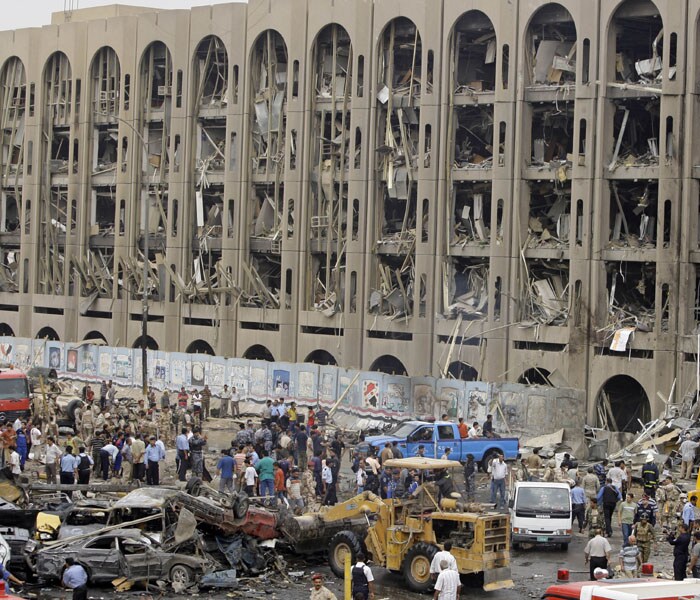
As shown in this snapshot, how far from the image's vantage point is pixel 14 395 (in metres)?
47.7

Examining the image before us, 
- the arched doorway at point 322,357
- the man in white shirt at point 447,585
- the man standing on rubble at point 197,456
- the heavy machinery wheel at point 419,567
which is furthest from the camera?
the arched doorway at point 322,357

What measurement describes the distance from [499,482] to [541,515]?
355 cm

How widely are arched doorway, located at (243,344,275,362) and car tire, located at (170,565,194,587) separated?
3624cm

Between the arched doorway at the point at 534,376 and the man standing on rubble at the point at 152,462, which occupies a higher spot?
the arched doorway at the point at 534,376

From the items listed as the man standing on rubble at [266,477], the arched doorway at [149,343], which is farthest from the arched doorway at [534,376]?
Result: the arched doorway at [149,343]

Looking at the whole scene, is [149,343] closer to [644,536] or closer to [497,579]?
[644,536]

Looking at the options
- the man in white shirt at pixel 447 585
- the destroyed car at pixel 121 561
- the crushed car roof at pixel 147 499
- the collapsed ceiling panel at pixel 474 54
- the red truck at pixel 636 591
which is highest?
the collapsed ceiling panel at pixel 474 54

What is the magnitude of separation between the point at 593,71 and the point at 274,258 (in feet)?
59.0

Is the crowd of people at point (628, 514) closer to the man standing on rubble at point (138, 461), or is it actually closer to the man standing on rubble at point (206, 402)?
the man standing on rubble at point (138, 461)

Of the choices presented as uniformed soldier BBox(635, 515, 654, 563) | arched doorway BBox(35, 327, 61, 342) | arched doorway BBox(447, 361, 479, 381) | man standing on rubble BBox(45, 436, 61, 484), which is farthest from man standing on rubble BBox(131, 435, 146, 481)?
arched doorway BBox(35, 327, 61, 342)

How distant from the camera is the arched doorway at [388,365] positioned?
57.7m

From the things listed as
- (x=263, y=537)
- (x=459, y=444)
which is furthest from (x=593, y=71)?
(x=263, y=537)

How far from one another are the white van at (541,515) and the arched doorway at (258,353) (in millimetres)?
31935

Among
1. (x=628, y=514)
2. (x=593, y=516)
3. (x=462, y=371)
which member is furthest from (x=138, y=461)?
(x=462, y=371)
